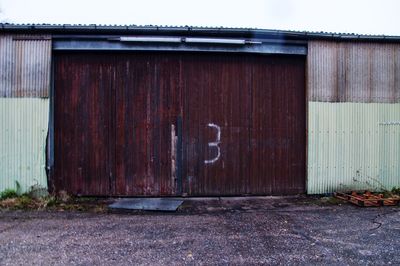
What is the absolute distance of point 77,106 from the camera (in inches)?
348

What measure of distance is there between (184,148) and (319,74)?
12.5ft

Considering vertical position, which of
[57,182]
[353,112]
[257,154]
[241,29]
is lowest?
[57,182]

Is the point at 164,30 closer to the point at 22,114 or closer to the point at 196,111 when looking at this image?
the point at 196,111

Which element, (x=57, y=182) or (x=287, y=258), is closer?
(x=287, y=258)

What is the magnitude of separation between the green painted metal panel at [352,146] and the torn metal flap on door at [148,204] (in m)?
3.46

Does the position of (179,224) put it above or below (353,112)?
below

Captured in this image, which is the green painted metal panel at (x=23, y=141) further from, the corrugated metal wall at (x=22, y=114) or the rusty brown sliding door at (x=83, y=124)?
the rusty brown sliding door at (x=83, y=124)

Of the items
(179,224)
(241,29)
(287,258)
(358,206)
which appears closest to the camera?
(287,258)

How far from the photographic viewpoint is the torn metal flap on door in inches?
309

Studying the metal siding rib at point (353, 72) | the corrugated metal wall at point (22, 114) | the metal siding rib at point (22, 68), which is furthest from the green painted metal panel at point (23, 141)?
the metal siding rib at point (353, 72)

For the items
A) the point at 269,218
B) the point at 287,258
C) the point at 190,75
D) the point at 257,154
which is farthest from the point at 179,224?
the point at 190,75

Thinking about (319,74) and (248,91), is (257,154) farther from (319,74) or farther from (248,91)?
(319,74)

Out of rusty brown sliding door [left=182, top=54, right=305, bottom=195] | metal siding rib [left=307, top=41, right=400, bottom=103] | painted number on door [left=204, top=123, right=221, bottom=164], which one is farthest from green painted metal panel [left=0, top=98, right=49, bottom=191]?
metal siding rib [left=307, top=41, right=400, bottom=103]

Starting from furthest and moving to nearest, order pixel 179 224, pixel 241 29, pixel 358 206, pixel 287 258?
pixel 241 29
pixel 358 206
pixel 179 224
pixel 287 258
